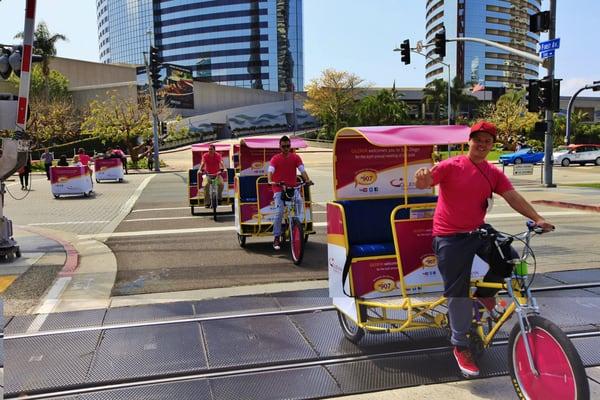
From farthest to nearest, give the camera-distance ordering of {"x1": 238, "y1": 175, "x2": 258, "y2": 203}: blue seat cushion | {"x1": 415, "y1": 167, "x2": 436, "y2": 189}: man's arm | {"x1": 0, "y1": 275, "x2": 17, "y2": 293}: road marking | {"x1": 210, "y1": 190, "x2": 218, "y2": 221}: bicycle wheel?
{"x1": 210, "y1": 190, "x2": 218, "y2": 221}: bicycle wheel, {"x1": 238, "y1": 175, "x2": 258, "y2": 203}: blue seat cushion, {"x1": 0, "y1": 275, "x2": 17, "y2": 293}: road marking, {"x1": 415, "y1": 167, "x2": 436, "y2": 189}: man's arm

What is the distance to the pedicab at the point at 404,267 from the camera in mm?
3252

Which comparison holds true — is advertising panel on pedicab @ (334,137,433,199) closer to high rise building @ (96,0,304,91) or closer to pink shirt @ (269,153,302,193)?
pink shirt @ (269,153,302,193)

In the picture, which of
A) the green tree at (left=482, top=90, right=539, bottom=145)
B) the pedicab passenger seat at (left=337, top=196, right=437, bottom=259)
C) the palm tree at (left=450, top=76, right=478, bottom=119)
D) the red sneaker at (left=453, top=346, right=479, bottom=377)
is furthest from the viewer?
the palm tree at (left=450, top=76, right=478, bottom=119)

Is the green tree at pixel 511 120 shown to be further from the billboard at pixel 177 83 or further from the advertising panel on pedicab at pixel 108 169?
the advertising panel on pedicab at pixel 108 169

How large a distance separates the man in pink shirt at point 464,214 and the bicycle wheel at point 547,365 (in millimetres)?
413

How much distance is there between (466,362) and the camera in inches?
151

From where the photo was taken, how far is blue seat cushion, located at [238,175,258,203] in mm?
9609

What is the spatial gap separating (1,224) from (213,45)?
13080 cm

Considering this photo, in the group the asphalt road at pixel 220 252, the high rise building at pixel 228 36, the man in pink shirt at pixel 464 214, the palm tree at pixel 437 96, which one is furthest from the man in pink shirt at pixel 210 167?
the high rise building at pixel 228 36

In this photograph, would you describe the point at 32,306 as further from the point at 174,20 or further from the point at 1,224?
the point at 174,20

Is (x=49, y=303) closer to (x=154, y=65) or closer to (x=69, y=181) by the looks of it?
(x=69, y=181)

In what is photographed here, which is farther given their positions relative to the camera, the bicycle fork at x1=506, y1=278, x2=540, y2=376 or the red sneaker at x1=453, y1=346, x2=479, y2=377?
the red sneaker at x1=453, y1=346, x2=479, y2=377

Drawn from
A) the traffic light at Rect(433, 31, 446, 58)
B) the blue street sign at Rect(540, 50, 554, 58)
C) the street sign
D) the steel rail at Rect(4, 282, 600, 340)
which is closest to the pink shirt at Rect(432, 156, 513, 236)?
the steel rail at Rect(4, 282, 600, 340)

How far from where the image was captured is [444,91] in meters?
81.5
